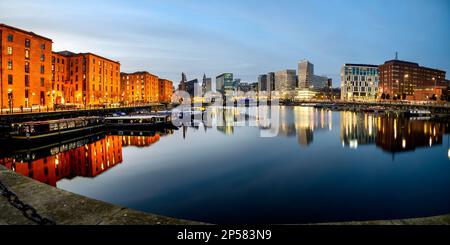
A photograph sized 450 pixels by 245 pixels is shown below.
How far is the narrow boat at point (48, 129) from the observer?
120 feet

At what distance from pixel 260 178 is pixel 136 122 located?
45.0 meters

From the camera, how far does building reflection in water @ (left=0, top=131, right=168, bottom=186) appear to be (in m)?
24.1

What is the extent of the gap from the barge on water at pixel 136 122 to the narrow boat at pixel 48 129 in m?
8.06

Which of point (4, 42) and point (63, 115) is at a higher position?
point (4, 42)

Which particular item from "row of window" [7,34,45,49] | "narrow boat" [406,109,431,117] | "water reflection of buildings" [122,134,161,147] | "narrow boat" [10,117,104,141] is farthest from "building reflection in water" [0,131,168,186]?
"narrow boat" [406,109,431,117]

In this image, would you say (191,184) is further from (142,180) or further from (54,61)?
(54,61)

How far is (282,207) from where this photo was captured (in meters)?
15.8

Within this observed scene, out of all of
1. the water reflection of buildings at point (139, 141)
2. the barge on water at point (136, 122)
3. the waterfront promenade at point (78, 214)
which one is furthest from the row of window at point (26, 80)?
the waterfront promenade at point (78, 214)

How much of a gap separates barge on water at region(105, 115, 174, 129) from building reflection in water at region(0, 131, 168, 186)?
1581 cm

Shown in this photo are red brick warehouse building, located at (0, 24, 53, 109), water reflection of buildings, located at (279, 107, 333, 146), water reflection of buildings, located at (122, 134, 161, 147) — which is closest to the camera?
water reflection of buildings, located at (122, 134, 161, 147)

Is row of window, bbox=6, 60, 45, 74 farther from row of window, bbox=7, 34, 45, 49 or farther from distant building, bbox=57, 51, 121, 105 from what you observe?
distant building, bbox=57, 51, 121, 105

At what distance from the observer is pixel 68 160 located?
29344mm
